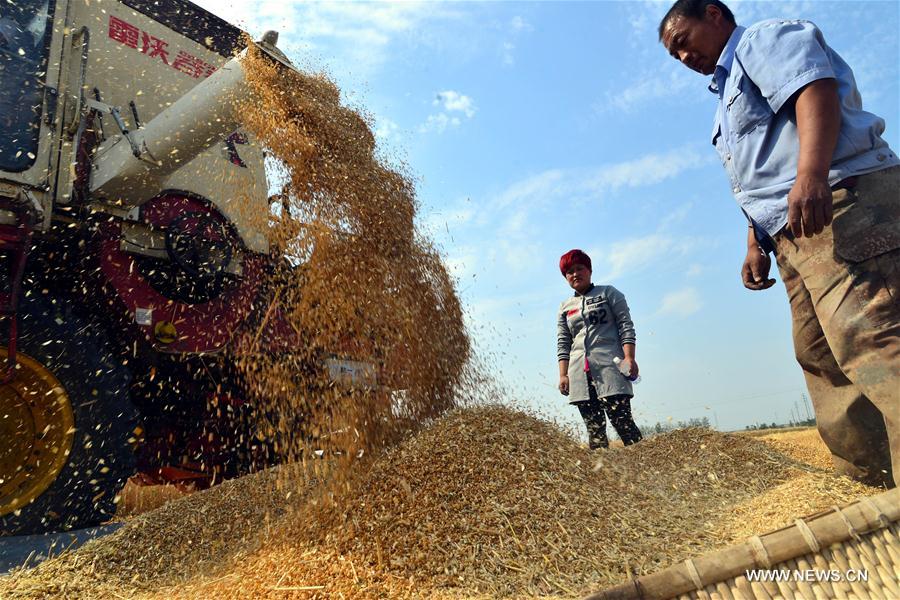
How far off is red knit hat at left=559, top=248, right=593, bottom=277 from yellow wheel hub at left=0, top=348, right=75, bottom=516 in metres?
2.90

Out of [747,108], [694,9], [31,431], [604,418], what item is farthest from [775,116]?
[31,431]

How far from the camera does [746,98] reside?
1767 mm

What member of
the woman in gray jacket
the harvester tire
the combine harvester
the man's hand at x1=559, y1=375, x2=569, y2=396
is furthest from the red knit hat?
the harvester tire

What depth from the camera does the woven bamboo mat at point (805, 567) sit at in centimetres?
112

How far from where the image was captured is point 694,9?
1.90 meters

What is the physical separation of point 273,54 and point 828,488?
10.5ft

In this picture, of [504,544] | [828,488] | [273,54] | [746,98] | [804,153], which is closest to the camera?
[804,153]

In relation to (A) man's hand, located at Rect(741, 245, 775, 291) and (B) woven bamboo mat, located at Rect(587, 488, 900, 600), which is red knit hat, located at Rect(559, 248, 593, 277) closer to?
(A) man's hand, located at Rect(741, 245, 775, 291)

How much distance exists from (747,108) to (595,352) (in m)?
2.05

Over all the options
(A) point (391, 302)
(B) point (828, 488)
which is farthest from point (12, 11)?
(B) point (828, 488)

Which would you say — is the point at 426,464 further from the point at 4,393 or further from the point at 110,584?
the point at 4,393

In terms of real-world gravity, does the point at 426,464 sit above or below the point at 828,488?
above

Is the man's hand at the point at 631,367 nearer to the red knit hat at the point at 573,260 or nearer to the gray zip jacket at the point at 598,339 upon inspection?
the gray zip jacket at the point at 598,339

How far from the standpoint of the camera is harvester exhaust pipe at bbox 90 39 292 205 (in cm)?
300
